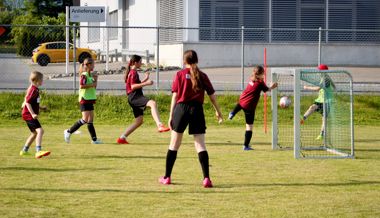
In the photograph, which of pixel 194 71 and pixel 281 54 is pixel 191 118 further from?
pixel 281 54

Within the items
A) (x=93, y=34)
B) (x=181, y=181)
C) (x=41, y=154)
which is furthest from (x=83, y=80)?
(x=93, y=34)

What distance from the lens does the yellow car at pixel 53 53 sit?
121ft

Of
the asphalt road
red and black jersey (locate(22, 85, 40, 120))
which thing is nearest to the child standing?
red and black jersey (locate(22, 85, 40, 120))

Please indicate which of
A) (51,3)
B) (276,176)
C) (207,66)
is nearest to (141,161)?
(276,176)

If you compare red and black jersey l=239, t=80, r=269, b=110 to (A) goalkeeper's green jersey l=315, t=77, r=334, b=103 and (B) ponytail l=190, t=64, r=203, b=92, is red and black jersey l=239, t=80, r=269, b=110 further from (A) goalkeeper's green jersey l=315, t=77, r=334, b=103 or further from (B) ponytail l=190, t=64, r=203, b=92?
(B) ponytail l=190, t=64, r=203, b=92

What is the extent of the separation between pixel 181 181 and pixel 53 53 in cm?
3023

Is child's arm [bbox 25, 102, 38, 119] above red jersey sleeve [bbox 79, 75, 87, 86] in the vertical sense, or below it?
below

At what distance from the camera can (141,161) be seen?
46.3 ft

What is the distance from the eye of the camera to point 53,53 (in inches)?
1617

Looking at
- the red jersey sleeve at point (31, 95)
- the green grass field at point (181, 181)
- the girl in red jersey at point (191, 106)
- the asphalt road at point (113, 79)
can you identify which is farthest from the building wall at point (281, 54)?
the girl in red jersey at point (191, 106)

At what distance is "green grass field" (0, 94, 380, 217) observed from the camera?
9586mm

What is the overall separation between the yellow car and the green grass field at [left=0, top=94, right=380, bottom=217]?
1790cm

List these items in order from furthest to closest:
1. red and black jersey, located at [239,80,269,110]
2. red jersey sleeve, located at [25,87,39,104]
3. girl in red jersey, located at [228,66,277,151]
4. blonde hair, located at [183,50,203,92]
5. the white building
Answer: the white building
red and black jersey, located at [239,80,269,110]
girl in red jersey, located at [228,66,277,151]
red jersey sleeve, located at [25,87,39,104]
blonde hair, located at [183,50,203,92]

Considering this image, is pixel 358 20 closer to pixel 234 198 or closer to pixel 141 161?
pixel 141 161
